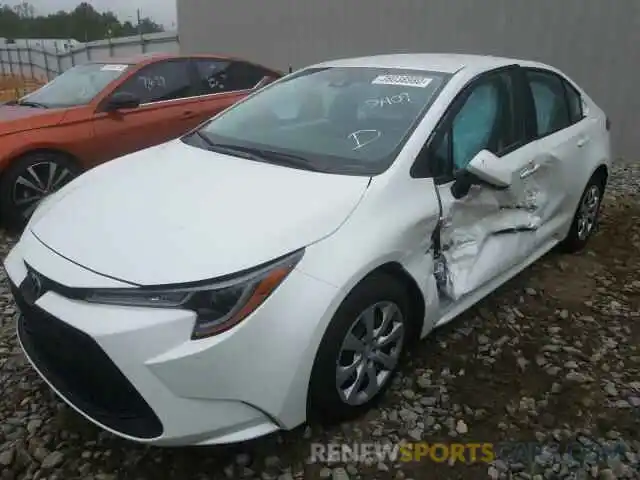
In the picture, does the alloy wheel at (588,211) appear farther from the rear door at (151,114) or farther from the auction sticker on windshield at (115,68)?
the auction sticker on windshield at (115,68)

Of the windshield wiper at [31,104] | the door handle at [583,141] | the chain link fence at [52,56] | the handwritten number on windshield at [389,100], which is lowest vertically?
the chain link fence at [52,56]

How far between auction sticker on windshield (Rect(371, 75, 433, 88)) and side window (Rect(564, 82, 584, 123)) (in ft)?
4.76

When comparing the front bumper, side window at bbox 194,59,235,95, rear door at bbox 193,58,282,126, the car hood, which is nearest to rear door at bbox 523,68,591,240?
the car hood

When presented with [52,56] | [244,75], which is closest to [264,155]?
[244,75]

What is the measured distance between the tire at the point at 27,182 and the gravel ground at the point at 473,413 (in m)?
1.04

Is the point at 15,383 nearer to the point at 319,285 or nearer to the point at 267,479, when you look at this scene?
the point at 267,479

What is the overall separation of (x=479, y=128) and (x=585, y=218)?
168 cm

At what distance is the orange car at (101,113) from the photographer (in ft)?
15.0

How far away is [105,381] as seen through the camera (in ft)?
6.59

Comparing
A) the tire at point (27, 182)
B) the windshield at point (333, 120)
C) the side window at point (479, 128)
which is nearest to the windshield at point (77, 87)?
the tire at point (27, 182)

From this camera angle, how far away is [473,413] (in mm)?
2635

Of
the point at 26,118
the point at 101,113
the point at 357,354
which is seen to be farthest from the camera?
the point at 101,113

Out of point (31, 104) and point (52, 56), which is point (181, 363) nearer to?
point (31, 104)

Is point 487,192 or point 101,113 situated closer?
point 487,192
